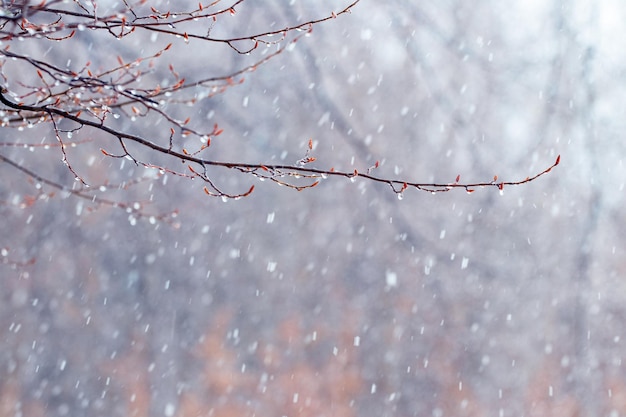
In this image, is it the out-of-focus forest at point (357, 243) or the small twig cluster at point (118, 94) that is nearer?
the small twig cluster at point (118, 94)

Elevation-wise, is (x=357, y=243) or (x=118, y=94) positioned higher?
(x=357, y=243)

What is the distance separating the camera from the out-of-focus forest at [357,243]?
7227mm

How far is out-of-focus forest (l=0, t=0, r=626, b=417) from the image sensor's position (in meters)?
7.23

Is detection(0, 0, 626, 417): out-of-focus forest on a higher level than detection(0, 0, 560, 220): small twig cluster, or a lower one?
higher

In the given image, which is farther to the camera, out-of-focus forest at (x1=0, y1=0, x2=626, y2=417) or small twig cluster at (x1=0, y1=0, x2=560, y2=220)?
out-of-focus forest at (x1=0, y1=0, x2=626, y2=417)

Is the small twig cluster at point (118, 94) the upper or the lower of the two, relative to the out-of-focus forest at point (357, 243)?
lower

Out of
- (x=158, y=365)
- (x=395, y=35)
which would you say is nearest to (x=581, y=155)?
(x=395, y=35)

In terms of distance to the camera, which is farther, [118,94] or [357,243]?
[357,243]

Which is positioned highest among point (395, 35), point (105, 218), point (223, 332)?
point (395, 35)

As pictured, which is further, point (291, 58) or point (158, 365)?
point (291, 58)

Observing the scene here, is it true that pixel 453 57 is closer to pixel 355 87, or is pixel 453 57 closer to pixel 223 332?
pixel 355 87

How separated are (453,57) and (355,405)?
4.56m

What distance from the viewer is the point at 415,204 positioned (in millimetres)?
8125

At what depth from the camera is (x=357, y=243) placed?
7.96 meters
